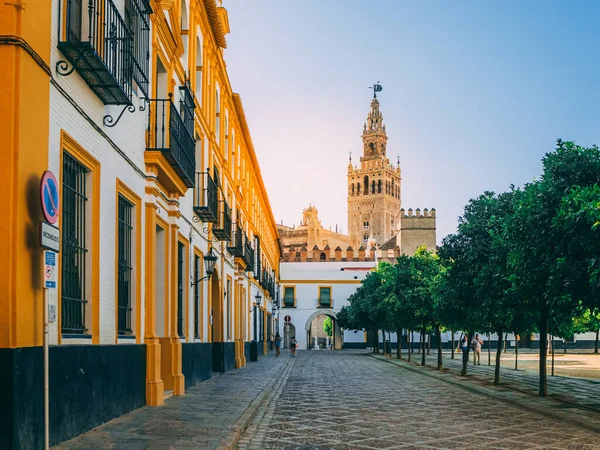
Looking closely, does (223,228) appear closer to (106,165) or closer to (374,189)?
(106,165)

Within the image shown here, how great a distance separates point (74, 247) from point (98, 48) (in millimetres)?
2466

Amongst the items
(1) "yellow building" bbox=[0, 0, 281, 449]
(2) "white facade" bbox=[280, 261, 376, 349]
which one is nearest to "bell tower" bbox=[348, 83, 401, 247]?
(2) "white facade" bbox=[280, 261, 376, 349]

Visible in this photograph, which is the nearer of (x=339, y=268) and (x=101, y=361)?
(x=101, y=361)

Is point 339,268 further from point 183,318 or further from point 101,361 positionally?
point 101,361

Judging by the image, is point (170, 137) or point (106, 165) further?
point (170, 137)

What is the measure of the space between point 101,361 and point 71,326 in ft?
3.23

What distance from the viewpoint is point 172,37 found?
53.4 ft

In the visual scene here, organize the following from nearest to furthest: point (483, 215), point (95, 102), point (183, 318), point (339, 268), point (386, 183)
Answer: point (95, 102), point (183, 318), point (483, 215), point (339, 268), point (386, 183)

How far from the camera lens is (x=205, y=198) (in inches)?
845

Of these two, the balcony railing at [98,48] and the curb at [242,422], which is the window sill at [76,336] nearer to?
the curb at [242,422]

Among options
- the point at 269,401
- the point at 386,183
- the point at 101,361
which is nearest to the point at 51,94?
the point at 101,361

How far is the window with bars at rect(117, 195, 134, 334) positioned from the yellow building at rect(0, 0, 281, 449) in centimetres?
4

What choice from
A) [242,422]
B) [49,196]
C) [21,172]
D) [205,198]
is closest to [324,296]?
[205,198]

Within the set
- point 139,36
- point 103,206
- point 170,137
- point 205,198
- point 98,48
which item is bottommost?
point 103,206
